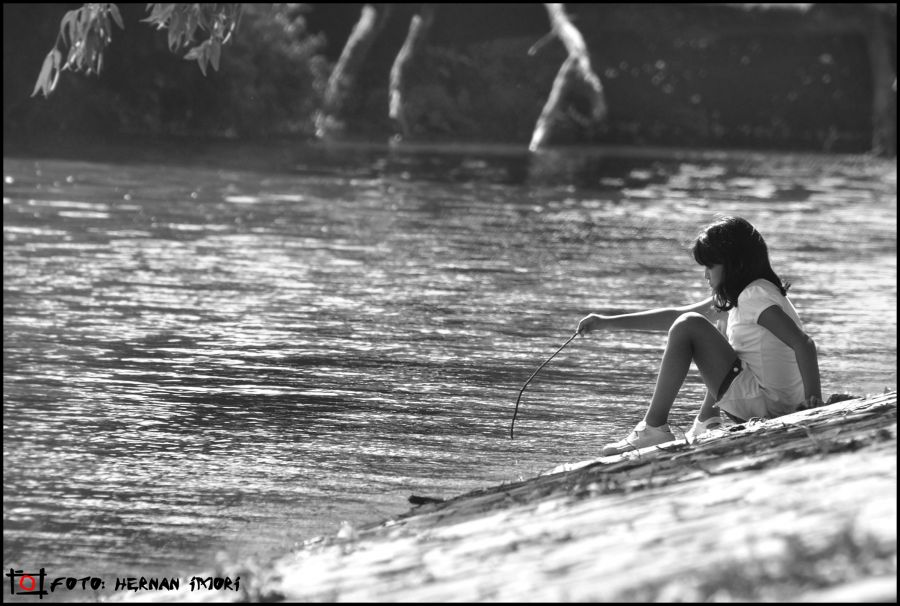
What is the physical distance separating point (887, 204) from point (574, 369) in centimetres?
1117

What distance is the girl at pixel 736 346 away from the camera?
5703 millimetres

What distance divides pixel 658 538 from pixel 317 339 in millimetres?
4866

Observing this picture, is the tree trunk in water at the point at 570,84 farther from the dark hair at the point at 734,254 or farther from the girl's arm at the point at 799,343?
the girl's arm at the point at 799,343

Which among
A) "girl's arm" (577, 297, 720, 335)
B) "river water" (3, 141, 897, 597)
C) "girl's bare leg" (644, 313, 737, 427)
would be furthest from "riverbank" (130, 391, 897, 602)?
"girl's arm" (577, 297, 720, 335)

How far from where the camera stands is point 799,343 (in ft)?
18.3

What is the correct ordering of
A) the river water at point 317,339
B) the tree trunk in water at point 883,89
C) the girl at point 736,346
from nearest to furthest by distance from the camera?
the river water at point 317,339, the girl at point 736,346, the tree trunk in water at point 883,89

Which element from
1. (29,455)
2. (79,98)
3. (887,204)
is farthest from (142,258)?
(79,98)

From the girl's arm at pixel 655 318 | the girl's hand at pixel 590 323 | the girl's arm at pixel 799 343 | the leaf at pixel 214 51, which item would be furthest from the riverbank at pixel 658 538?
the leaf at pixel 214 51

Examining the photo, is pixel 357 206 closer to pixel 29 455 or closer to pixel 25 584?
pixel 29 455

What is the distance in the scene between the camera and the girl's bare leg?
18.8 feet

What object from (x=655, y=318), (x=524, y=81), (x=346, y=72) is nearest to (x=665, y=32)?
(x=524, y=81)

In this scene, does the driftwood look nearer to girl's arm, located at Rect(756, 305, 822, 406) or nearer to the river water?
the river water

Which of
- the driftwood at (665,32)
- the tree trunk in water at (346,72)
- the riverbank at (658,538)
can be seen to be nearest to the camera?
the riverbank at (658,538)

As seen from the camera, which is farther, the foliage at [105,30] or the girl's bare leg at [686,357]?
the foliage at [105,30]
